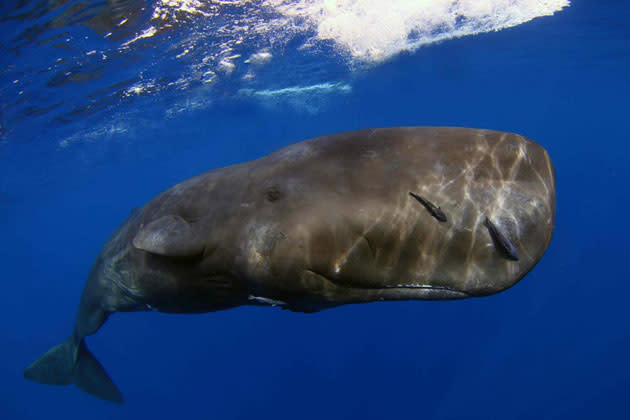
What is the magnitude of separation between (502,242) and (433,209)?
459 millimetres

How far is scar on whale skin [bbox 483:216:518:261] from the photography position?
2.34m

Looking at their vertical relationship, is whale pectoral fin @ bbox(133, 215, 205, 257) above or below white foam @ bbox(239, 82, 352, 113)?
above

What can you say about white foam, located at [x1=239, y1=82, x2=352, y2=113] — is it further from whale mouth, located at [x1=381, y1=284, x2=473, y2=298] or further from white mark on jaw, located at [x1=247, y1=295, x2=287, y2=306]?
whale mouth, located at [x1=381, y1=284, x2=473, y2=298]

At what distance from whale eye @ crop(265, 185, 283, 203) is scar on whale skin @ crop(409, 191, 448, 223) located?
39.4 inches

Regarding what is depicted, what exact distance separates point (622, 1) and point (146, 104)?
27088mm

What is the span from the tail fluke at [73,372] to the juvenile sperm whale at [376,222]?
6.67 meters

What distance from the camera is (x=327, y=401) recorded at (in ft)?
70.0

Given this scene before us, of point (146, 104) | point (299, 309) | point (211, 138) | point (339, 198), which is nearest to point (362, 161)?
point (339, 198)

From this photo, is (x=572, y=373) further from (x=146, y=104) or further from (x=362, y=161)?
(x=146, y=104)

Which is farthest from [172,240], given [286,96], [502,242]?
[286,96]

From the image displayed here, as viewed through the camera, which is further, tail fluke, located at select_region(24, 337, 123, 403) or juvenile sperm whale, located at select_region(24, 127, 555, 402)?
tail fluke, located at select_region(24, 337, 123, 403)

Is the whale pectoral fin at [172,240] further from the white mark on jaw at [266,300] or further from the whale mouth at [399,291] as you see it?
the whale mouth at [399,291]

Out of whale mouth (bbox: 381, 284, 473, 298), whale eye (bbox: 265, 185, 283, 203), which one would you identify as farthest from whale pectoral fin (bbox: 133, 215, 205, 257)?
whale mouth (bbox: 381, 284, 473, 298)

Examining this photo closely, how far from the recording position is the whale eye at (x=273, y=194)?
2.84 m
